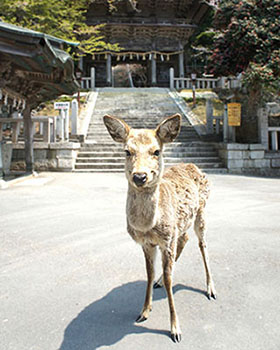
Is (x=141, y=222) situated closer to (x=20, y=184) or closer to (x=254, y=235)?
(x=254, y=235)

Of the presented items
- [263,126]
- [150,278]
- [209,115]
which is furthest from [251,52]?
[150,278]

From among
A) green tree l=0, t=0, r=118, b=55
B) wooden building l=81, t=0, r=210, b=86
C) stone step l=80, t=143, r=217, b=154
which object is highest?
wooden building l=81, t=0, r=210, b=86

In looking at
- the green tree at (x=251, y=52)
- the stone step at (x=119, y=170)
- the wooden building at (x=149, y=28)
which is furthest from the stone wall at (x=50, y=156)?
the wooden building at (x=149, y=28)

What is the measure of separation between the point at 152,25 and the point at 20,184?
1852 cm

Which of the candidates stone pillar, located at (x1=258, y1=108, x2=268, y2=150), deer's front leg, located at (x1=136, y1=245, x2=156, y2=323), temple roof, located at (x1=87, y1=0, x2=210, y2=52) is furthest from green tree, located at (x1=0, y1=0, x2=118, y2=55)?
deer's front leg, located at (x1=136, y1=245, x2=156, y2=323)

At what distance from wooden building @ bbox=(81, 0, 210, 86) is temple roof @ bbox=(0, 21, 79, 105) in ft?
44.2

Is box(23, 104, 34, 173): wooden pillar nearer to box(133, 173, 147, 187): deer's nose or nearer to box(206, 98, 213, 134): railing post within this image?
box(206, 98, 213, 134): railing post

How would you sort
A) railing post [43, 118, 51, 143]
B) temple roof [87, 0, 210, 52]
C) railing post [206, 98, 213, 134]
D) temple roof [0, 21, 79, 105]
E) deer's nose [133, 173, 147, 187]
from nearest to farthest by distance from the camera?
deer's nose [133, 173, 147, 187] < temple roof [0, 21, 79, 105] < railing post [43, 118, 51, 143] < railing post [206, 98, 213, 134] < temple roof [87, 0, 210, 52]

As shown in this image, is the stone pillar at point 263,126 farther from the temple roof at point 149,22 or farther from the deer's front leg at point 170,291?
the temple roof at point 149,22

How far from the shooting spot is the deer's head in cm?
171

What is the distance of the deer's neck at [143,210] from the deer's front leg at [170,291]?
9.8 inches

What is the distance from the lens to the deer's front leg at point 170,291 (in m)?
1.80

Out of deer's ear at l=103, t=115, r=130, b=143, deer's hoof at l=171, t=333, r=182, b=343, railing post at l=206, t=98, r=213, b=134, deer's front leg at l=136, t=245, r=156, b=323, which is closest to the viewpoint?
deer's hoof at l=171, t=333, r=182, b=343

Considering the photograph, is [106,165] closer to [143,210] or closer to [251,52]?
[251,52]
